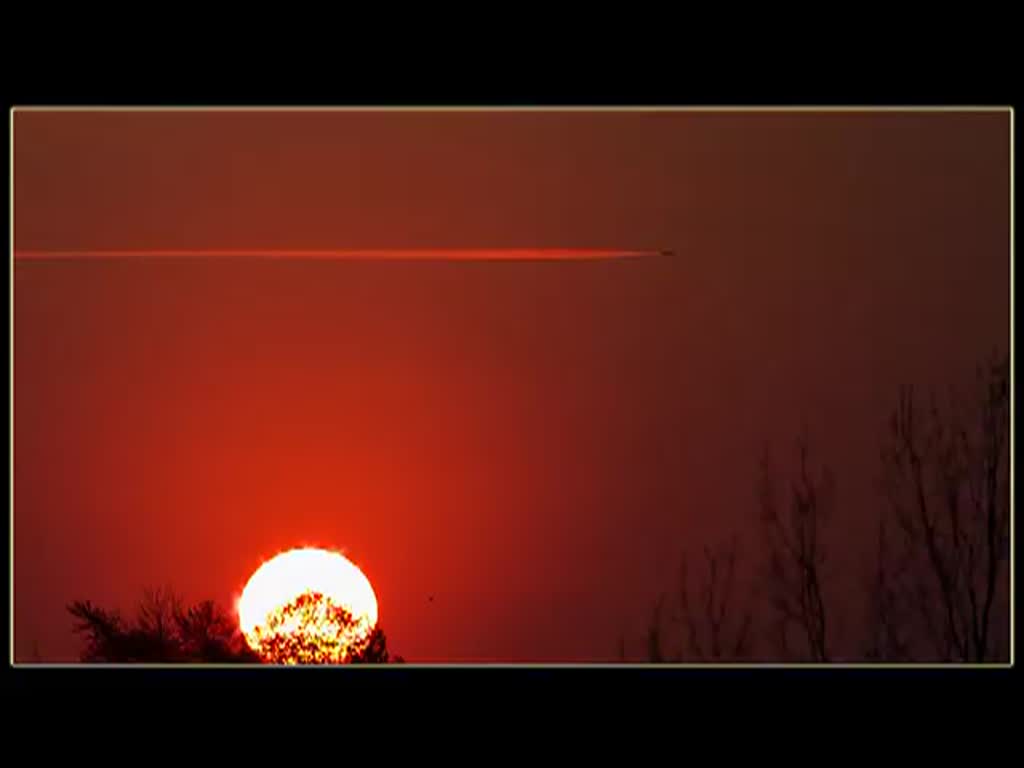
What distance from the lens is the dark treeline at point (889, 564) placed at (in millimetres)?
5176

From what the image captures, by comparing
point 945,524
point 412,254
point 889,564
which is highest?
point 412,254

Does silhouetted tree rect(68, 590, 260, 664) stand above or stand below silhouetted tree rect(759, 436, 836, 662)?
below

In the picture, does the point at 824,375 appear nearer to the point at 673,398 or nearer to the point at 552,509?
the point at 673,398

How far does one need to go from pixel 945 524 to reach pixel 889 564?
0.22 metres

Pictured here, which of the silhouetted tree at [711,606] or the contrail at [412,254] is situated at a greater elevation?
the contrail at [412,254]

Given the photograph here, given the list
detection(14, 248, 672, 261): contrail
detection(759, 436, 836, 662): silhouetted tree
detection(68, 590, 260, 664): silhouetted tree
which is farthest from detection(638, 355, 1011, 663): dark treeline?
detection(68, 590, 260, 664): silhouetted tree

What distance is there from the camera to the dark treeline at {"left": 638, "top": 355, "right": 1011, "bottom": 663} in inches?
204

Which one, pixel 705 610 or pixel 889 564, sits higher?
pixel 889 564

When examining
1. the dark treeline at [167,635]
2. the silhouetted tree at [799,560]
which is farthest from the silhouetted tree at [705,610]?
the dark treeline at [167,635]

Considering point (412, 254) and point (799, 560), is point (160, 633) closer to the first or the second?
point (412, 254)

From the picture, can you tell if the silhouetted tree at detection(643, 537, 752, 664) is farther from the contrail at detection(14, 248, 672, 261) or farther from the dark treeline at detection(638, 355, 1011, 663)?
the contrail at detection(14, 248, 672, 261)

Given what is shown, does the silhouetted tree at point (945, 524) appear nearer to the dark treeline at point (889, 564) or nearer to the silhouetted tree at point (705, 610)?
the dark treeline at point (889, 564)

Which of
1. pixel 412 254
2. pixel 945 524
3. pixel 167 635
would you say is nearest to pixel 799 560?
pixel 945 524

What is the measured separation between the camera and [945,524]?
521 cm
